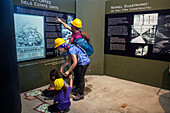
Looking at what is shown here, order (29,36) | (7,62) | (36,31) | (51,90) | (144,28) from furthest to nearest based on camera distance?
1. (144,28)
2. (36,31)
3. (29,36)
4. (51,90)
5. (7,62)

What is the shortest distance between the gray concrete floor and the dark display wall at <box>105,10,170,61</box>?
1009 millimetres

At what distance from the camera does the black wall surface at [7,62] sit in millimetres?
2031

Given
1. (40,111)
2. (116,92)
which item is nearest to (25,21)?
(40,111)

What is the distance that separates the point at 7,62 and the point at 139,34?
361 centimetres

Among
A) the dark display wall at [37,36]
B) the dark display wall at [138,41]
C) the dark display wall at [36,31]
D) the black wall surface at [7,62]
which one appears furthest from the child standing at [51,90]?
the dark display wall at [138,41]

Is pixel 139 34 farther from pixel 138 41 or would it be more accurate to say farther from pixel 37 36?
pixel 37 36

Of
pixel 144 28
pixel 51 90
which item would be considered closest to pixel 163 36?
pixel 144 28

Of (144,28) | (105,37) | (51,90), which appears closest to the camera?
(51,90)

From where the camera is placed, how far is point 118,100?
3344mm

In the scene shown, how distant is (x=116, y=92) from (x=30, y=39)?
2.67 m

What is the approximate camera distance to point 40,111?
9.28ft

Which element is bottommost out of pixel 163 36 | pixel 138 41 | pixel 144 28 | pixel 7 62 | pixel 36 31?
pixel 7 62

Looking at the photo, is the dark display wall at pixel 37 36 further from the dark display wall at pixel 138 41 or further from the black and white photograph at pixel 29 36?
the dark display wall at pixel 138 41

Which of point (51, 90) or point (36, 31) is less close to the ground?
point (36, 31)
